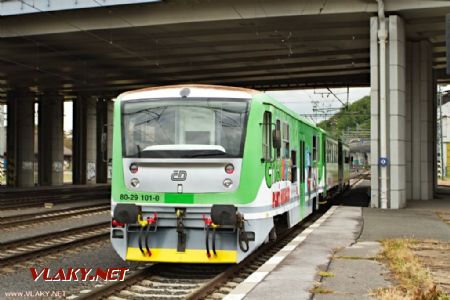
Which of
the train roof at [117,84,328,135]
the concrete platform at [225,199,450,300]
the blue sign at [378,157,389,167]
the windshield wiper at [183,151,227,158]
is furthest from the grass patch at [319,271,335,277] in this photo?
the blue sign at [378,157,389,167]

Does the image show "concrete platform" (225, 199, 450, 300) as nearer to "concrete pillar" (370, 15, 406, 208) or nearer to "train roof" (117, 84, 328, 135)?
"train roof" (117, 84, 328, 135)

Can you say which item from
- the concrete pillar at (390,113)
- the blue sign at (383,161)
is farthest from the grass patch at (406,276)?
the concrete pillar at (390,113)

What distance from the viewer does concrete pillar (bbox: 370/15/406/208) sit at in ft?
70.2

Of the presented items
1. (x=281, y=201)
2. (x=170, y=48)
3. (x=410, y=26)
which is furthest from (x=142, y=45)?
(x=281, y=201)

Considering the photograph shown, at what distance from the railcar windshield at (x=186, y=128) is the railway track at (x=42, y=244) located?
302 cm

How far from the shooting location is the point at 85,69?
35.8 m

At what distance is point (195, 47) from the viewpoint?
28797 millimetres

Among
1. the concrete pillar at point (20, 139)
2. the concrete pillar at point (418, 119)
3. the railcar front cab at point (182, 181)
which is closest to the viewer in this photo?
the railcar front cab at point (182, 181)

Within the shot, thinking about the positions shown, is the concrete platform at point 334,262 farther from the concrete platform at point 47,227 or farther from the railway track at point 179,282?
the concrete platform at point 47,227

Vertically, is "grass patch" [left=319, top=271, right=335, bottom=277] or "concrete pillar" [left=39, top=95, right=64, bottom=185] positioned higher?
"concrete pillar" [left=39, top=95, right=64, bottom=185]

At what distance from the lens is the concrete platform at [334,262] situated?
6.88 meters

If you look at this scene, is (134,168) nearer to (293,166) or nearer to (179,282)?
(179,282)

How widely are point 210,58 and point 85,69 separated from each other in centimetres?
832

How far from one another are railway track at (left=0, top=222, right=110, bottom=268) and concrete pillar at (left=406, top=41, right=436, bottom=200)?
54.1 feet
